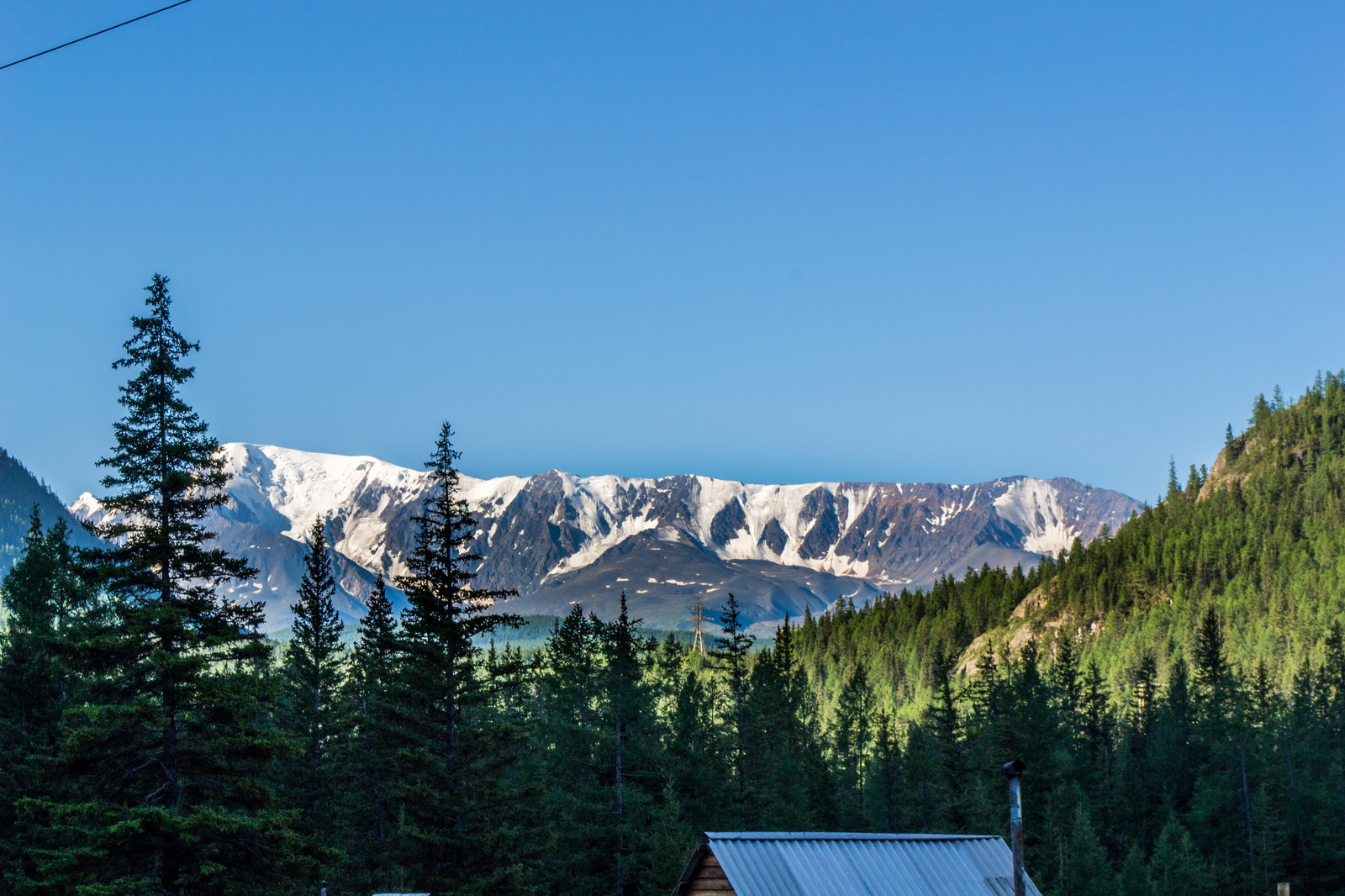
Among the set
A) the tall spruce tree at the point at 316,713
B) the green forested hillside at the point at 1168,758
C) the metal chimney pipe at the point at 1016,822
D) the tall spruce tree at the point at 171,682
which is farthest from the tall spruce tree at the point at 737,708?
the metal chimney pipe at the point at 1016,822

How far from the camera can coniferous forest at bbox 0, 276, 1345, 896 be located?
30.2 m

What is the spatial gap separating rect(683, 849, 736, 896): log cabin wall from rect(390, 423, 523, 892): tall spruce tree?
17.2 m

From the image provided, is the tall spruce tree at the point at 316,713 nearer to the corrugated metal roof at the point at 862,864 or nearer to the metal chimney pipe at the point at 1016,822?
the corrugated metal roof at the point at 862,864

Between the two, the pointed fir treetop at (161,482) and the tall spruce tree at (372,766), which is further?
the tall spruce tree at (372,766)

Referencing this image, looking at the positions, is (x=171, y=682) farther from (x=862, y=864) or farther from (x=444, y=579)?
(x=862, y=864)

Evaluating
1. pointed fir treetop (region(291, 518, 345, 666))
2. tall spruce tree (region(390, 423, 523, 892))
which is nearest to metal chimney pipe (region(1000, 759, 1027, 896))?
tall spruce tree (region(390, 423, 523, 892))

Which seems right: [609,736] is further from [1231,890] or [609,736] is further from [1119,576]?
[1119,576]

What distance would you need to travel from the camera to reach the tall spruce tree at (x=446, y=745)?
39938 millimetres

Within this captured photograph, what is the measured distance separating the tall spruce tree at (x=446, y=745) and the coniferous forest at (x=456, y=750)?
0.42 ft

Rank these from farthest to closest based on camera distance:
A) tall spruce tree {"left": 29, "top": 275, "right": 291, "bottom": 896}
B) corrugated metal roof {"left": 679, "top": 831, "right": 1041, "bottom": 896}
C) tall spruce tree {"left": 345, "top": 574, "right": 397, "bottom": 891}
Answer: tall spruce tree {"left": 345, "top": 574, "right": 397, "bottom": 891}
tall spruce tree {"left": 29, "top": 275, "right": 291, "bottom": 896}
corrugated metal roof {"left": 679, "top": 831, "right": 1041, "bottom": 896}

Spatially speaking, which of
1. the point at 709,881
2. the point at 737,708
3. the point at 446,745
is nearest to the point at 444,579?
the point at 446,745

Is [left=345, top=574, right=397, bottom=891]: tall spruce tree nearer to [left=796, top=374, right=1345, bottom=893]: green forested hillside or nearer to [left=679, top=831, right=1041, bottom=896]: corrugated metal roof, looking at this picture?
[left=679, top=831, right=1041, bottom=896]: corrugated metal roof

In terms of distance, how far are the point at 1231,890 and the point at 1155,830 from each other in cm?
1533

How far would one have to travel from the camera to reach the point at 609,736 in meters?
51.0
